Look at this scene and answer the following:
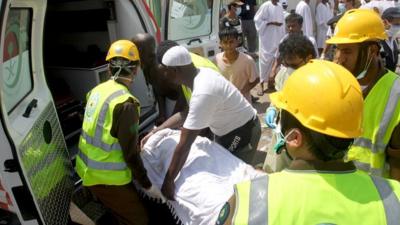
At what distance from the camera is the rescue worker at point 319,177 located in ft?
3.31

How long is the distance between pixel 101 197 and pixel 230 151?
3.39ft

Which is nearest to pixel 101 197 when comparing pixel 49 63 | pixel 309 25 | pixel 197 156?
pixel 197 156

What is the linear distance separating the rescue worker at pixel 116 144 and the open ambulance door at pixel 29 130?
199mm

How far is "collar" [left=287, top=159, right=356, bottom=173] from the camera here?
1099mm

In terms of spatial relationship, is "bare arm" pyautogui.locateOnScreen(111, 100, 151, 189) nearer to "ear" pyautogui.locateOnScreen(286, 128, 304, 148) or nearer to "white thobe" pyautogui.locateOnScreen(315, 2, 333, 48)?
"ear" pyautogui.locateOnScreen(286, 128, 304, 148)

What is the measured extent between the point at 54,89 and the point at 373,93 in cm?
325

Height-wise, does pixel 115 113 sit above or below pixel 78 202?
above

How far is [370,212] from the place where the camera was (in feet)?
3.32

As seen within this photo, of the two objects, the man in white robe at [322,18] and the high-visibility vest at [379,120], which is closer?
the high-visibility vest at [379,120]

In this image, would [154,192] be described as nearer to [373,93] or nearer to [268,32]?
[373,93]

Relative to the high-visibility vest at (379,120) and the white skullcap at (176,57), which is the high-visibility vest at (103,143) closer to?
→ the white skullcap at (176,57)

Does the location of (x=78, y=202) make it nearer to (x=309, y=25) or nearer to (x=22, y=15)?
(x=22, y=15)

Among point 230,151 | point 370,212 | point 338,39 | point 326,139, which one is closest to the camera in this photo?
point 370,212

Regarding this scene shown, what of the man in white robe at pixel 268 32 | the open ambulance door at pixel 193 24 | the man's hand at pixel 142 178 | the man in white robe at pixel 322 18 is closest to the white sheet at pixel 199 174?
the man's hand at pixel 142 178
